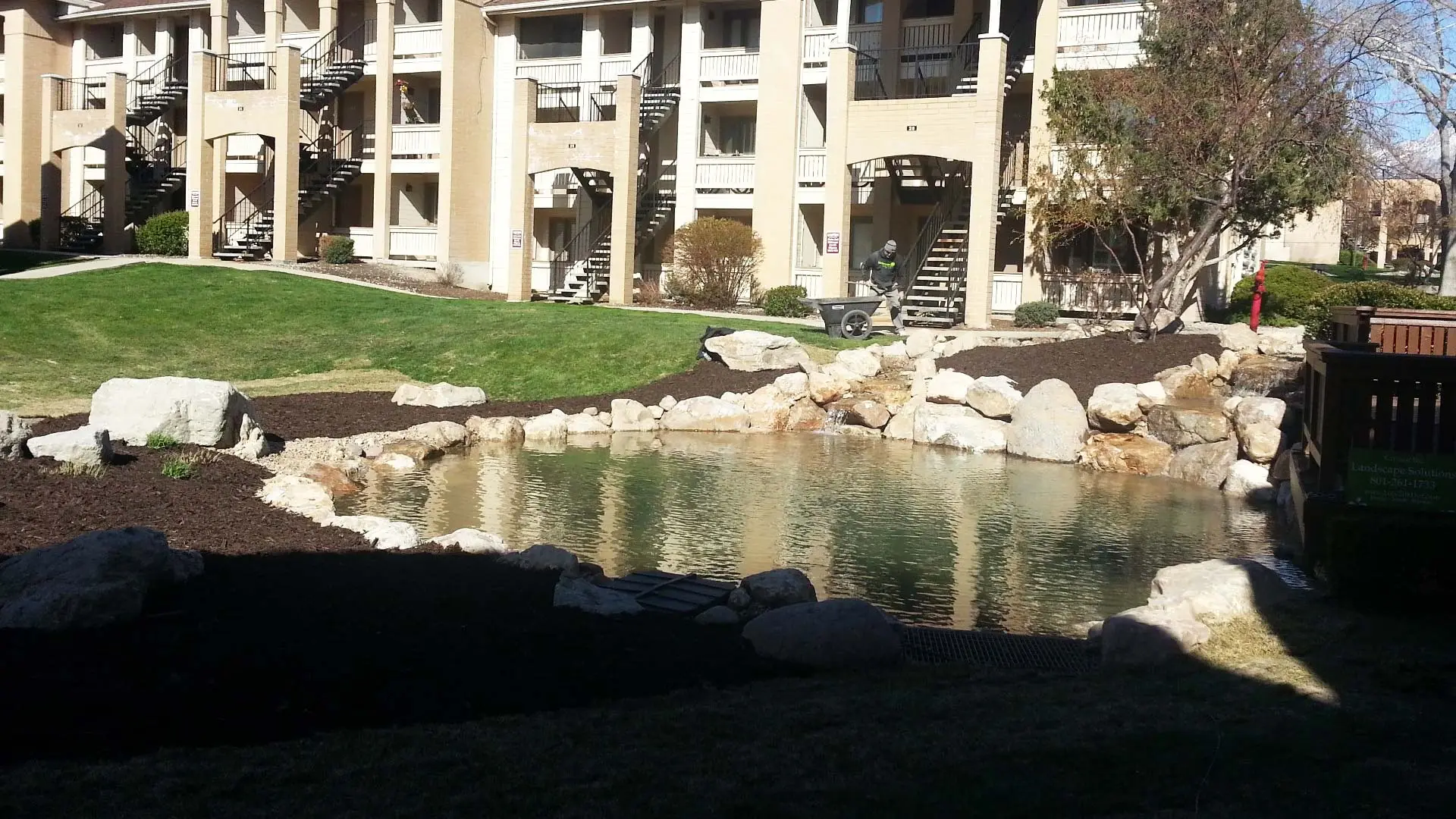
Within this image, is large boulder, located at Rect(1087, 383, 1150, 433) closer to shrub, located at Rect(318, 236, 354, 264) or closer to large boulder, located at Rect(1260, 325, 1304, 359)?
large boulder, located at Rect(1260, 325, 1304, 359)

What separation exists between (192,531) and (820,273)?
25.6 m

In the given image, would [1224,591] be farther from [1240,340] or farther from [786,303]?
[786,303]

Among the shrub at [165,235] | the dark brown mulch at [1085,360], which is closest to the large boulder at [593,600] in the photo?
the dark brown mulch at [1085,360]

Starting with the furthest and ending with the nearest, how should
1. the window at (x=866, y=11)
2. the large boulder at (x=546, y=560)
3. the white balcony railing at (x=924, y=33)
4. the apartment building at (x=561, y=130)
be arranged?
the window at (x=866, y=11) → the white balcony railing at (x=924, y=33) → the apartment building at (x=561, y=130) → the large boulder at (x=546, y=560)

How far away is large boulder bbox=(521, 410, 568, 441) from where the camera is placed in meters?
19.6

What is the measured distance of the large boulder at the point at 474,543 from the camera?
10859mm

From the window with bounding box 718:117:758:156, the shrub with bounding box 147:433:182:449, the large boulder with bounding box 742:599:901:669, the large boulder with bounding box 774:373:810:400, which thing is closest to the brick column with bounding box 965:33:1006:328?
the window with bounding box 718:117:758:156

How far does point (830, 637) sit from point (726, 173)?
1182 inches

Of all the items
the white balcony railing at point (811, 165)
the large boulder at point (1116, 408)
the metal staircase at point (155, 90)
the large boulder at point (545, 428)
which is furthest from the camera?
the metal staircase at point (155, 90)

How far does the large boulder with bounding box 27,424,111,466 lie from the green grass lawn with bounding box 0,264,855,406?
7386 mm

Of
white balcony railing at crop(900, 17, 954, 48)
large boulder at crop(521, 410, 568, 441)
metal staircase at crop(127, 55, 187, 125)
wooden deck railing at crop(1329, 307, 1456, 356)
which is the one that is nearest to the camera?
wooden deck railing at crop(1329, 307, 1456, 356)

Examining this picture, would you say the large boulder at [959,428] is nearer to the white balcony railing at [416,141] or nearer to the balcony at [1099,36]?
the balcony at [1099,36]

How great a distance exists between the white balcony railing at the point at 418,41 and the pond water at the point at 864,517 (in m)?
25.4

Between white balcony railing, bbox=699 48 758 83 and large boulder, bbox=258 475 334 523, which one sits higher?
white balcony railing, bbox=699 48 758 83
